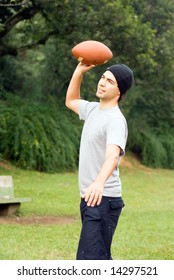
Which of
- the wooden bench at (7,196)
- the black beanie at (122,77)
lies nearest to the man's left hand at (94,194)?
the black beanie at (122,77)

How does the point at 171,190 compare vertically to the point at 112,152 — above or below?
below

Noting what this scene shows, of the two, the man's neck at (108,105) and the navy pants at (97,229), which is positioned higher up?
the man's neck at (108,105)

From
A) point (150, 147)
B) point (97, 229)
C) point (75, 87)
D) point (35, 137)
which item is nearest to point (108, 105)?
point (75, 87)

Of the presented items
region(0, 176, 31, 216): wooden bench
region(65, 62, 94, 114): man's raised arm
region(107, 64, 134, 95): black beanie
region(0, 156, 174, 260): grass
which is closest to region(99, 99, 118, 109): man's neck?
region(107, 64, 134, 95): black beanie

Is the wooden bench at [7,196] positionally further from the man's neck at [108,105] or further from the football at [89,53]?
the man's neck at [108,105]

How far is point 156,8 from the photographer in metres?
21.9

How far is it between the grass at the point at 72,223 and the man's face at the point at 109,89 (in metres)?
2.91

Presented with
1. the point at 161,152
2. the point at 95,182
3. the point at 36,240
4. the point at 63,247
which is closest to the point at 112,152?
the point at 95,182

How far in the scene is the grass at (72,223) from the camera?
811 cm

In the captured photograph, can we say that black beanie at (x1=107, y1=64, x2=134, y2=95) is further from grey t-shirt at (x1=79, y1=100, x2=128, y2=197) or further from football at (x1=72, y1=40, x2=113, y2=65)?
football at (x1=72, y1=40, x2=113, y2=65)

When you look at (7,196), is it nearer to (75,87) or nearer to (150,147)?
(75,87)

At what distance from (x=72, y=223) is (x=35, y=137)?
988 cm

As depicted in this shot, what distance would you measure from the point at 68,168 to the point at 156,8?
19.7 feet

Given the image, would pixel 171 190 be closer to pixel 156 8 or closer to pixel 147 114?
pixel 156 8
